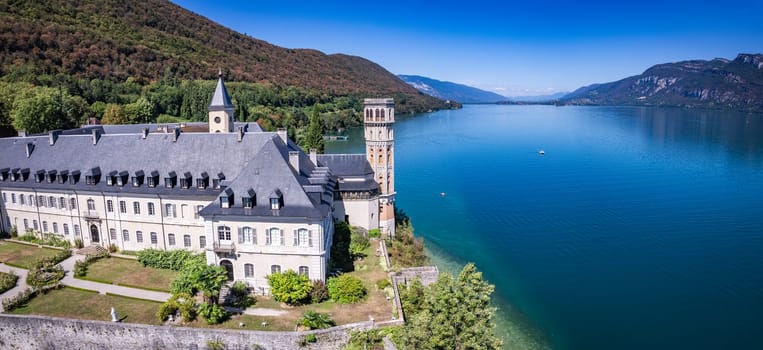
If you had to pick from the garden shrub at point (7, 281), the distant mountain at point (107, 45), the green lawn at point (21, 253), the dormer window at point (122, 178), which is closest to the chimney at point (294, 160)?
the dormer window at point (122, 178)

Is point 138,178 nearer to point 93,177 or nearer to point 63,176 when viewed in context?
point 93,177

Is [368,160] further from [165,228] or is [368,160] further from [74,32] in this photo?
[74,32]

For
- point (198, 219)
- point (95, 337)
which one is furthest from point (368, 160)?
point (95, 337)

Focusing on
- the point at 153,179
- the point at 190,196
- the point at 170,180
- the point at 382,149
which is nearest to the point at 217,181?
the point at 190,196

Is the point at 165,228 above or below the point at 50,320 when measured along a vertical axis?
above

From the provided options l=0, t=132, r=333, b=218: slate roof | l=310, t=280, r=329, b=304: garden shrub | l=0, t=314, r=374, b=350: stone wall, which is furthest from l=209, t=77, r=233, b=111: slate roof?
l=0, t=314, r=374, b=350: stone wall

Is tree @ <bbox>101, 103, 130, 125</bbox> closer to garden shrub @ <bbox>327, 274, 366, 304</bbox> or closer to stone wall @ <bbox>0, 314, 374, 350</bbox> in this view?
stone wall @ <bbox>0, 314, 374, 350</bbox>

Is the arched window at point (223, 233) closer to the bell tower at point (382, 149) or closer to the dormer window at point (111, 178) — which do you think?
the dormer window at point (111, 178)
